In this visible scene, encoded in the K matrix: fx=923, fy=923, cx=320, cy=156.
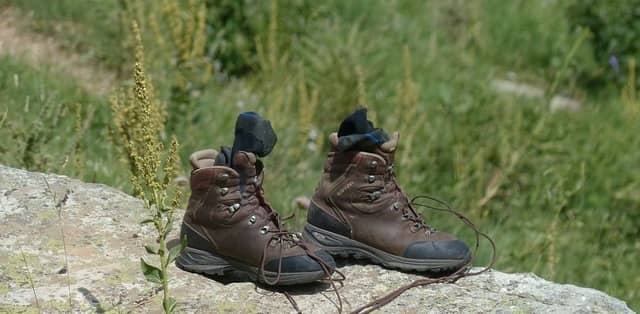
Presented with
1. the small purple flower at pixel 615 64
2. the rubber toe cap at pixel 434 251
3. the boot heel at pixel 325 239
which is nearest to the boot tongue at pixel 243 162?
the boot heel at pixel 325 239

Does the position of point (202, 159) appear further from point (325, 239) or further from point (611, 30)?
point (611, 30)

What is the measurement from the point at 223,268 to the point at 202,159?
0.38 m

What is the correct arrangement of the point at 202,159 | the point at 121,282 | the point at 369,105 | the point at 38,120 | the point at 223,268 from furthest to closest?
1. the point at 369,105
2. the point at 38,120
3. the point at 202,159
4. the point at 223,268
5. the point at 121,282

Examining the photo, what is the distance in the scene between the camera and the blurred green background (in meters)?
4.65

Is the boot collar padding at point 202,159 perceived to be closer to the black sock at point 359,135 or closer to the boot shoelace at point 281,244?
the boot shoelace at point 281,244

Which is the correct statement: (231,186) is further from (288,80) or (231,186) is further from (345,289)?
(288,80)

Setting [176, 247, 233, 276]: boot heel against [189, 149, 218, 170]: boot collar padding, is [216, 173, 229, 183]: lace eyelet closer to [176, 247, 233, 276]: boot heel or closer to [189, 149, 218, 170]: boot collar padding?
[189, 149, 218, 170]: boot collar padding

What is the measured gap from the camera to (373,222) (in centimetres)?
321

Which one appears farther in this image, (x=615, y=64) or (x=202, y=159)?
(x=615, y=64)

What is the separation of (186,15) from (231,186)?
3115 millimetres

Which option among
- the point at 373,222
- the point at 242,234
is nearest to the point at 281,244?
the point at 242,234

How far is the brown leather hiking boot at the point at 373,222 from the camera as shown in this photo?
125 inches

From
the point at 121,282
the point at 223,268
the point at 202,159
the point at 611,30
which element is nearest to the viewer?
the point at 121,282

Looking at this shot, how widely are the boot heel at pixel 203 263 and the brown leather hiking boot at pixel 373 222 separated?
0.39 meters
